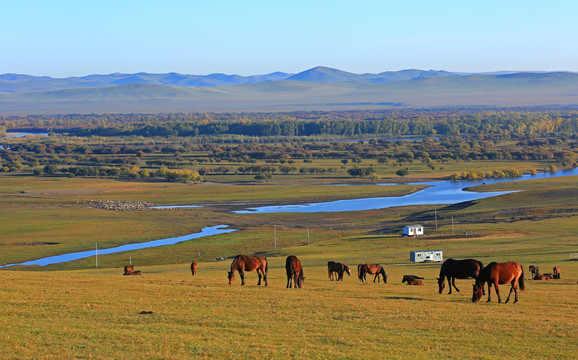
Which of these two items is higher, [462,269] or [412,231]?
[462,269]

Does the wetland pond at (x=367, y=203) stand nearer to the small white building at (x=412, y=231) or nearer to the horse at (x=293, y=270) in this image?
the small white building at (x=412, y=231)

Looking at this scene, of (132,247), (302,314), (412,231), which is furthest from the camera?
(132,247)

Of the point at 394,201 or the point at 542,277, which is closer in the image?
the point at 542,277

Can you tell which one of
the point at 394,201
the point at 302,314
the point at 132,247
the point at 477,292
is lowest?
the point at 132,247

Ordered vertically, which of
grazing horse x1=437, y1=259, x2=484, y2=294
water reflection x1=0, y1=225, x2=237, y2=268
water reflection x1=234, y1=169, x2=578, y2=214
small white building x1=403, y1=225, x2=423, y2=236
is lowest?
water reflection x1=0, y1=225, x2=237, y2=268

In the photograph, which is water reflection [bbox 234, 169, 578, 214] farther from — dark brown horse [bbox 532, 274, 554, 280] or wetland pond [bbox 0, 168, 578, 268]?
dark brown horse [bbox 532, 274, 554, 280]

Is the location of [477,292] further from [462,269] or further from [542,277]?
[542,277]

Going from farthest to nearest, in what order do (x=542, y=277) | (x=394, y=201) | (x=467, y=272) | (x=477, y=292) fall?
1. (x=394, y=201)
2. (x=542, y=277)
3. (x=467, y=272)
4. (x=477, y=292)

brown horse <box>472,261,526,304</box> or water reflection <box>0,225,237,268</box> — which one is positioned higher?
brown horse <box>472,261,526,304</box>

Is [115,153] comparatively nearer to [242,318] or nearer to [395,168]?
[395,168]

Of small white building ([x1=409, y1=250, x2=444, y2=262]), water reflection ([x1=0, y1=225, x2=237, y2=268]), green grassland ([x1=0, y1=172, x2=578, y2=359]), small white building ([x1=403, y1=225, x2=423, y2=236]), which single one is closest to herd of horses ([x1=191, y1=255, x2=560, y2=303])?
green grassland ([x1=0, y1=172, x2=578, y2=359])

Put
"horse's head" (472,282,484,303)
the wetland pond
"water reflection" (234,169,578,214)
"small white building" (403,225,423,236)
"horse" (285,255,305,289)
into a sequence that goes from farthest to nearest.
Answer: "water reflection" (234,169,578,214), the wetland pond, "small white building" (403,225,423,236), "horse" (285,255,305,289), "horse's head" (472,282,484,303)

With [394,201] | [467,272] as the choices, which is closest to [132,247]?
[394,201]

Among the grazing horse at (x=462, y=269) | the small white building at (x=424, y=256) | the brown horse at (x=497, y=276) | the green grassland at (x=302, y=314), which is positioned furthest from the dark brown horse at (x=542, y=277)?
the small white building at (x=424, y=256)
